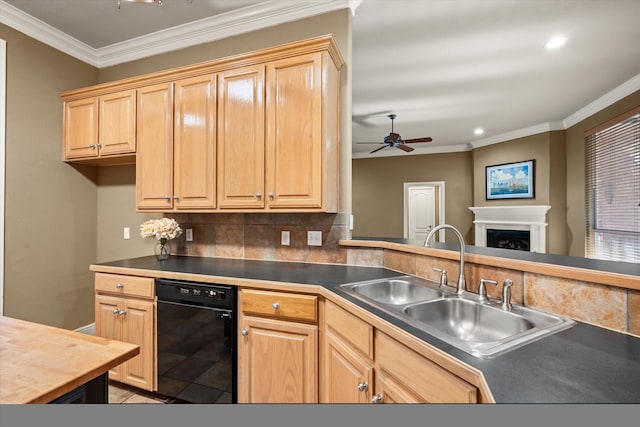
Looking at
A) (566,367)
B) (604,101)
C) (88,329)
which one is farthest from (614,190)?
(88,329)

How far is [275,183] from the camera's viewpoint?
195 cm

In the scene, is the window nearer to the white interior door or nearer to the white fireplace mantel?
the white fireplace mantel

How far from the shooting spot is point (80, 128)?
256cm

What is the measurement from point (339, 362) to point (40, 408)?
1151mm

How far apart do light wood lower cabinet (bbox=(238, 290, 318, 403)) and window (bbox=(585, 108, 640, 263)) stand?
4.06 meters

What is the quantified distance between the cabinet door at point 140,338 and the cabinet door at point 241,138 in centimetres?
84

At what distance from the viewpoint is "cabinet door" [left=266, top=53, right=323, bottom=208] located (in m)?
1.85

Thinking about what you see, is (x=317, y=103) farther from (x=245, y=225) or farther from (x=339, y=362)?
(x=339, y=362)

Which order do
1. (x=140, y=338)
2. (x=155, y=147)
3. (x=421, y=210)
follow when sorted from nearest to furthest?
1. (x=140, y=338)
2. (x=155, y=147)
3. (x=421, y=210)

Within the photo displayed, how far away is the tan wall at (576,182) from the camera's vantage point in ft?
14.3

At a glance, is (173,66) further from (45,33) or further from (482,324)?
(482,324)

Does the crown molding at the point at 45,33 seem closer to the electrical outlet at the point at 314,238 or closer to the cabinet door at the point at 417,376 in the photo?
the electrical outlet at the point at 314,238

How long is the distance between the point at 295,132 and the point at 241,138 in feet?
1.34

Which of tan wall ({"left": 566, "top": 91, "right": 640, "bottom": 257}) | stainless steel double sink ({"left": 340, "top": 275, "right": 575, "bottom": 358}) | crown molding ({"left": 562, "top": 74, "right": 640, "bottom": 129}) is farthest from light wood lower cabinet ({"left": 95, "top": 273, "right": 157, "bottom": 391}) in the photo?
tan wall ({"left": 566, "top": 91, "right": 640, "bottom": 257})
